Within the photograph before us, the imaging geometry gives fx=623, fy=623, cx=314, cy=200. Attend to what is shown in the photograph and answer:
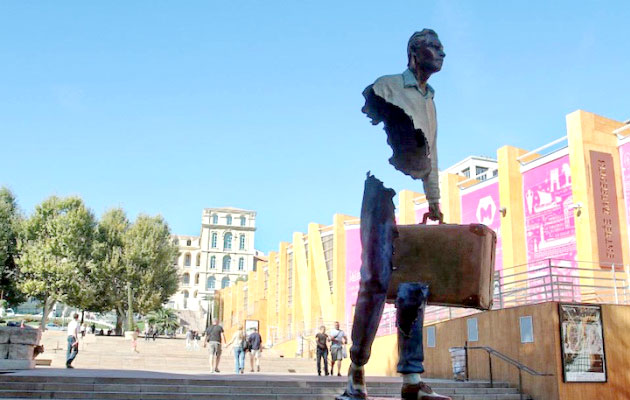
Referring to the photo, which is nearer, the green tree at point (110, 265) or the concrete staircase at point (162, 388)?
the concrete staircase at point (162, 388)

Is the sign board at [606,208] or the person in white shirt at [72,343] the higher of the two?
the sign board at [606,208]

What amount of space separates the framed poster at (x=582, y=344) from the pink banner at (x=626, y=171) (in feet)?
35.8

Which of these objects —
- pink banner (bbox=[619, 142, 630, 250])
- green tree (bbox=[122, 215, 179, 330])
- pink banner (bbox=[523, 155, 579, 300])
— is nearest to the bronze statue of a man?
pink banner (bbox=[523, 155, 579, 300])

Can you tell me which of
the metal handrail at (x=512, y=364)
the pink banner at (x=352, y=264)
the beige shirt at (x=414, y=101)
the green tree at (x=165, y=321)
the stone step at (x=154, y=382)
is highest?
the pink banner at (x=352, y=264)

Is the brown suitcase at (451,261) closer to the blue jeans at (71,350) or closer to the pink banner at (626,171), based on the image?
the blue jeans at (71,350)

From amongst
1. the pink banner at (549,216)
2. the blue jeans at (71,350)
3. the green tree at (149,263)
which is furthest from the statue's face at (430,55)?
the green tree at (149,263)

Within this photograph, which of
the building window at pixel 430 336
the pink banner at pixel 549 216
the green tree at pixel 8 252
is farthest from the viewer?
the green tree at pixel 8 252

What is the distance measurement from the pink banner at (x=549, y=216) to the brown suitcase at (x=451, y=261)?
2109cm

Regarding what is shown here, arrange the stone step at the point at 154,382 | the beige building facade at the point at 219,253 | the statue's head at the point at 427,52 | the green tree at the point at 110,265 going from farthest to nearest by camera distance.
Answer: the beige building facade at the point at 219,253 → the green tree at the point at 110,265 → the stone step at the point at 154,382 → the statue's head at the point at 427,52

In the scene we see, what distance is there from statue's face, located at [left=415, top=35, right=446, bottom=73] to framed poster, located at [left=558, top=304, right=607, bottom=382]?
34.8 ft

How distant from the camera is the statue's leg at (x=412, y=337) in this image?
256cm

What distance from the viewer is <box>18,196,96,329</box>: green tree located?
129ft

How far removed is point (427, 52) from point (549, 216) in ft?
74.8

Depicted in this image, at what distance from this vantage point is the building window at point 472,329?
14.7 metres
